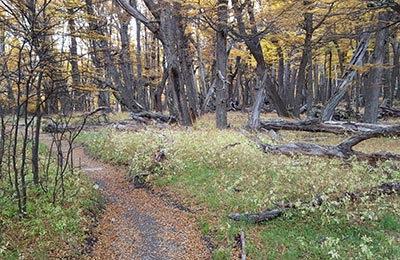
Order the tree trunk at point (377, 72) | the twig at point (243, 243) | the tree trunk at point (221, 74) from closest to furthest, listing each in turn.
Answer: the twig at point (243, 243), the tree trunk at point (221, 74), the tree trunk at point (377, 72)

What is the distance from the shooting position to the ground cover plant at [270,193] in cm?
424

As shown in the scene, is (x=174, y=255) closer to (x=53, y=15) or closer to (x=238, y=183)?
(x=238, y=183)

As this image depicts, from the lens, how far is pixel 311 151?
27.1ft

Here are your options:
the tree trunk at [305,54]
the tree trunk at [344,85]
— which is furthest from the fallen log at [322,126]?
the tree trunk at [305,54]

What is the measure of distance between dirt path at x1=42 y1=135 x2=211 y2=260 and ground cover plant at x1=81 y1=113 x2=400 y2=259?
0.32 meters

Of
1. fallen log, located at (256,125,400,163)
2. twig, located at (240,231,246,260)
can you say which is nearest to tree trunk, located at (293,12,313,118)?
Answer: fallen log, located at (256,125,400,163)

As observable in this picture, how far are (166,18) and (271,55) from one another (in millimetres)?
10374

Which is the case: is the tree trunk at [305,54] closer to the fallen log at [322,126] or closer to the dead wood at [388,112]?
the fallen log at [322,126]

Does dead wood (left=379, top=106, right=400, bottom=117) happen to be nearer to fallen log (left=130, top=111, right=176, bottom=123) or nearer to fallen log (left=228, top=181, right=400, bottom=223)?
fallen log (left=130, top=111, right=176, bottom=123)

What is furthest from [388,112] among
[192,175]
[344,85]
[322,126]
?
[192,175]

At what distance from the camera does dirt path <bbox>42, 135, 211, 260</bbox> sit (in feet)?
15.2

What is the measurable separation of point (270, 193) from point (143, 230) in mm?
2313

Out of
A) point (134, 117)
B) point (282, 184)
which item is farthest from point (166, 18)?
point (282, 184)

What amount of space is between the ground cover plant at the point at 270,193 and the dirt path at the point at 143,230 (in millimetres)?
318
